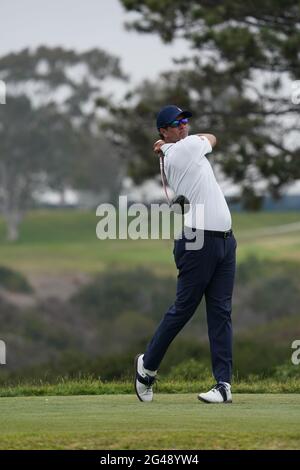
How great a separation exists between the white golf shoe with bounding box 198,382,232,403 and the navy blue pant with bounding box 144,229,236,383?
0.07 meters

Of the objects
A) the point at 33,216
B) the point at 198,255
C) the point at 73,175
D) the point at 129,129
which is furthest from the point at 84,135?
the point at 198,255

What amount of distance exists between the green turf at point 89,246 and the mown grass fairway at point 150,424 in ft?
202

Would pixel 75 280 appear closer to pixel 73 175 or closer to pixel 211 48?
pixel 73 175

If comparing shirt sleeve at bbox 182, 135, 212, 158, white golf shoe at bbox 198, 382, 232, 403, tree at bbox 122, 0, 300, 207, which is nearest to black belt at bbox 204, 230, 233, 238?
shirt sleeve at bbox 182, 135, 212, 158

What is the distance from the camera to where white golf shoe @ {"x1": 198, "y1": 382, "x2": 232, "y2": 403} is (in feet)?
29.8

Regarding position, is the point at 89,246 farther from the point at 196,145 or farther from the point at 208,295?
the point at 196,145

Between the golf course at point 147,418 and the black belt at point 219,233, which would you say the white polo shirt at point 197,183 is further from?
the golf course at point 147,418

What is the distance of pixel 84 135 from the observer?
243ft

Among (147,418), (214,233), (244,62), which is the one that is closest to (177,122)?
(214,233)

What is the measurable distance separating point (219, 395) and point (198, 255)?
1.07m

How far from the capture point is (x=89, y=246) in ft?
273

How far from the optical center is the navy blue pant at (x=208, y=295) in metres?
8.96

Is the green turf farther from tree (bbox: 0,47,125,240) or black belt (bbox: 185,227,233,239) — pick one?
black belt (bbox: 185,227,233,239)

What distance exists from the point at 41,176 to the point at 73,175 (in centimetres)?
361
